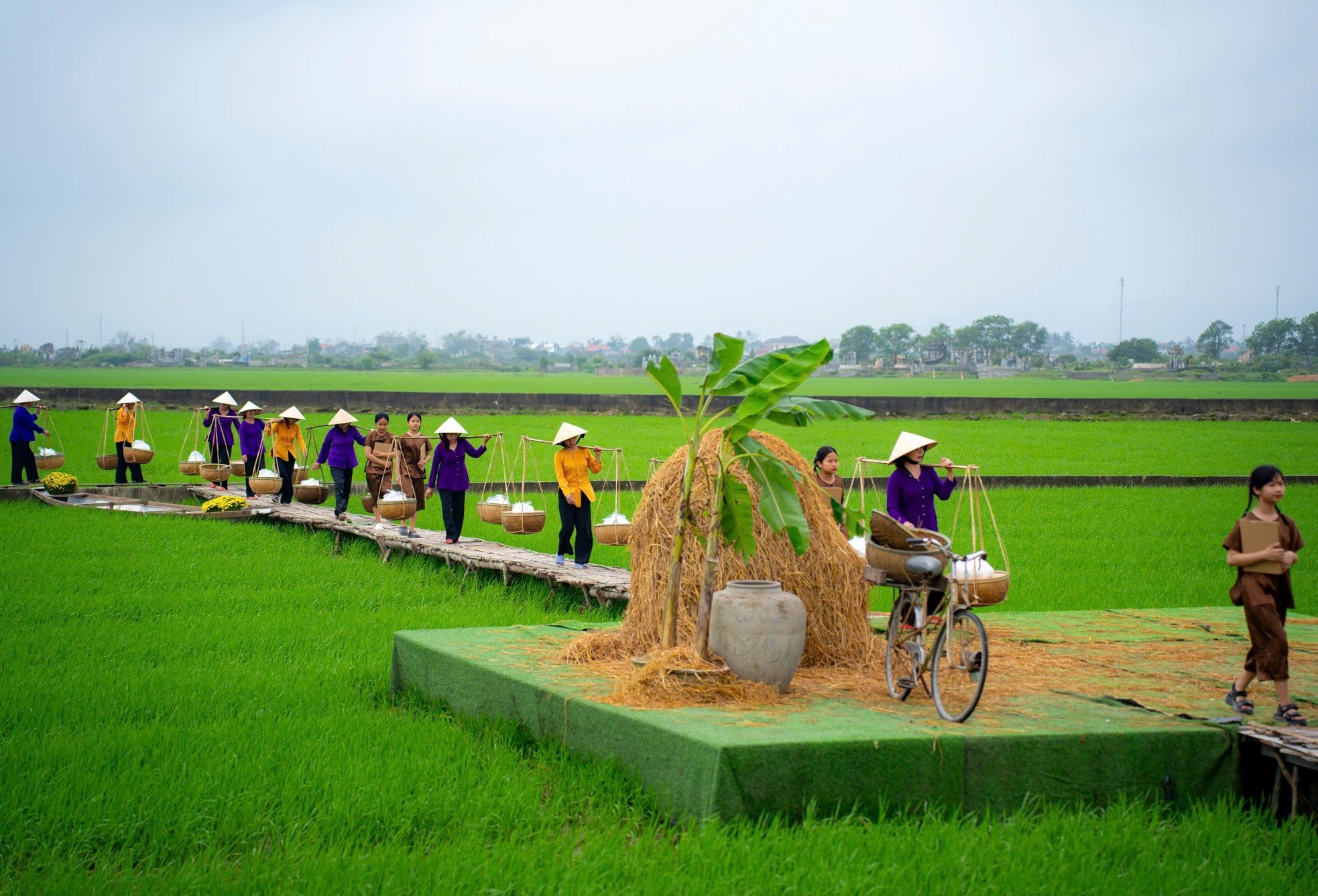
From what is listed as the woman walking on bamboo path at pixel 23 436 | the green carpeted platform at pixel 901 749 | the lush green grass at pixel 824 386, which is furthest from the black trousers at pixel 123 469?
the lush green grass at pixel 824 386

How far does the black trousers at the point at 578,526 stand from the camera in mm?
11852

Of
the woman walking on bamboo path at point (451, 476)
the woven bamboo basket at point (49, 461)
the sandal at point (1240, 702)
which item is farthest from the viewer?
the woven bamboo basket at point (49, 461)

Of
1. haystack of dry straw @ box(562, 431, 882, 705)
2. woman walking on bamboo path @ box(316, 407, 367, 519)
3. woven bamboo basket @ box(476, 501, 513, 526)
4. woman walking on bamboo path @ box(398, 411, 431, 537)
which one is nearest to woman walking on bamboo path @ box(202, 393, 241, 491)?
woman walking on bamboo path @ box(316, 407, 367, 519)

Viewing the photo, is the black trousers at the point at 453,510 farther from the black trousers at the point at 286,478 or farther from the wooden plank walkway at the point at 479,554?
the black trousers at the point at 286,478

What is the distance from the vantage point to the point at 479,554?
1219cm

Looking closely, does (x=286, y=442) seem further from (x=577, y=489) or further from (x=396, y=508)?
(x=577, y=489)

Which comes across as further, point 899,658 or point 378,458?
point 378,458

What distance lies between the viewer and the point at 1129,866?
16.2 feet

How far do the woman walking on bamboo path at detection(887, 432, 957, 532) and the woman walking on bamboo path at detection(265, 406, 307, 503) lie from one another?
1099 centimetres

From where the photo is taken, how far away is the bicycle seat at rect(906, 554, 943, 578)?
6367mm

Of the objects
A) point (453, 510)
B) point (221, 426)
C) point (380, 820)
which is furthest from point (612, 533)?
point (221, 426)

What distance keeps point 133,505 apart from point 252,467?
1769 millimetres

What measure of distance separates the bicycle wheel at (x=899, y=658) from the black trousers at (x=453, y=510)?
23.8 ft

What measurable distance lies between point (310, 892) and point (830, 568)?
12.3 feet
